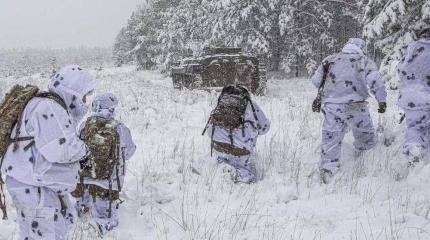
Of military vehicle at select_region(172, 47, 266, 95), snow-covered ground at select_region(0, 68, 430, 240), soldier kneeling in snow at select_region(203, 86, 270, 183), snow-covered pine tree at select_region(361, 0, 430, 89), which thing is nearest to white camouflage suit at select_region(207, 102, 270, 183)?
soldier kneeling in snow at select_region(203, 86, 270, 183)

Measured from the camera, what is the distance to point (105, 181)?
5.11m

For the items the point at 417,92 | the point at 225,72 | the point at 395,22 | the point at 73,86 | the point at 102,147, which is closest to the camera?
the point at 73,86

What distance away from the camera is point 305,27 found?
2469cm

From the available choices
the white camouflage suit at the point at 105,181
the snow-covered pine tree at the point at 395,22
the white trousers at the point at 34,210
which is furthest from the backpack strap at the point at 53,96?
the snow-covered pine tree at the point at 395,22

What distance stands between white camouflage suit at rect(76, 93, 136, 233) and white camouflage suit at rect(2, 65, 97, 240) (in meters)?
1.38

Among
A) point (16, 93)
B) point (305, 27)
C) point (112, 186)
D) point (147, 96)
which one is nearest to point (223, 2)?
point (305, 27)

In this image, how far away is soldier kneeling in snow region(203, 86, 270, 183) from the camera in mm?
6656

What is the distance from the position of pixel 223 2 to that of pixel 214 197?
16870 millimetres

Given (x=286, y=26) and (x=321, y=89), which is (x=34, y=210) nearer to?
(x=321, y=89)

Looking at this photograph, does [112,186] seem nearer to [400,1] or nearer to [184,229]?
→ [184,229]

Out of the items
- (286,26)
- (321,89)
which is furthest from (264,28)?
(321,89)

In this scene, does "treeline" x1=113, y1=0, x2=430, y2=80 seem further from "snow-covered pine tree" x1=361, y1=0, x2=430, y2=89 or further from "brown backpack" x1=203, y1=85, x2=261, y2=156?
"brown backpack" x1=203, y1=85, x2=261, y2=156

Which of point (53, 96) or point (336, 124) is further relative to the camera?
point (336, 124)

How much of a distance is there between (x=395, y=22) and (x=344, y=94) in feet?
28.4
